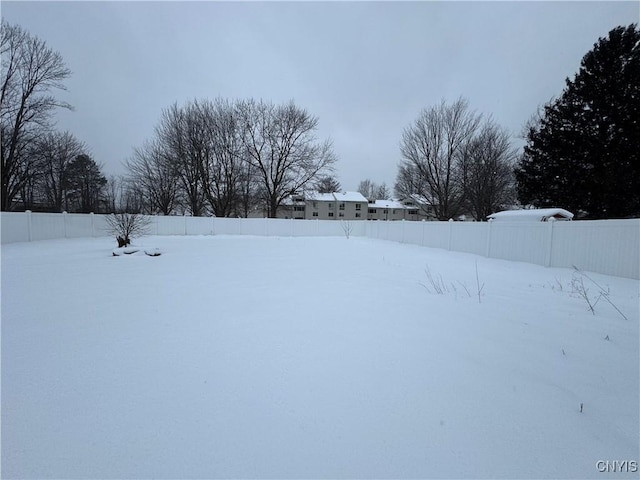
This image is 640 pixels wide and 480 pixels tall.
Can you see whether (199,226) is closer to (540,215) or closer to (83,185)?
(83,185)

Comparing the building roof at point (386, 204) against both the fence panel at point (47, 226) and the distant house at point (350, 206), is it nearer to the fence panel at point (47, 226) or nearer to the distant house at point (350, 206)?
the distant house at point (350, 206)

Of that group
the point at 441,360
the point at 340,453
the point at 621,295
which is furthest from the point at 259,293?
the point at 621,295

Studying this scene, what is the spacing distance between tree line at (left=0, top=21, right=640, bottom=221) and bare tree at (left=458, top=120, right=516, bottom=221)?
9 centimetres

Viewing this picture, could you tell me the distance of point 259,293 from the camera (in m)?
4.44

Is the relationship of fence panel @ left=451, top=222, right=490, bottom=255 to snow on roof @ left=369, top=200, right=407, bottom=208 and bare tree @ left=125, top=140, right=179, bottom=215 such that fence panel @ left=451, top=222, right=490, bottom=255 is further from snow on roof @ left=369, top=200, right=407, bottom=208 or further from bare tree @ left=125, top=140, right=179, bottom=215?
snow on roof @ left=369, top=200, right=407, bottom=208

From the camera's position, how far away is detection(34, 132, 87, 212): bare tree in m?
20.2

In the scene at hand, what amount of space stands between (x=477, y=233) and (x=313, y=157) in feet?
61.3

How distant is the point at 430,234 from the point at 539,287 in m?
7.75

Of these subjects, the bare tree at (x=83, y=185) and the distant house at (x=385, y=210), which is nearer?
the bare tree at (x=83, y=185)

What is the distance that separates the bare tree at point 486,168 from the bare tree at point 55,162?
105 feet

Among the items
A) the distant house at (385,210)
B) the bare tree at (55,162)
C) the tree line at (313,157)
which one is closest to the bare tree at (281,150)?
the tree line at (313,157)

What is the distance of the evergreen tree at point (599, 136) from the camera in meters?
12.6

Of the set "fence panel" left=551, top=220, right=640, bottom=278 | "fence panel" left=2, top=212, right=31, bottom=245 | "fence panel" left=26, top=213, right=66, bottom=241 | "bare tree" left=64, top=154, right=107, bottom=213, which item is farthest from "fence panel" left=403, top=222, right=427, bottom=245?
"bare tree" left=64, top=154, right=107, bottom=213

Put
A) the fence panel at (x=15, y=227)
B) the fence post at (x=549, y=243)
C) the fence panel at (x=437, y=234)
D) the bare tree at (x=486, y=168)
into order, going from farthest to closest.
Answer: the bare tree at (x=486, y=168) → the fence panel at (x=437, y=234) → the fence panel at (x=15, y=227) → the fence post at (x=549, y=243)
